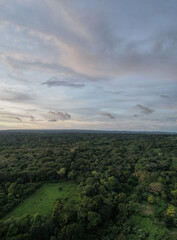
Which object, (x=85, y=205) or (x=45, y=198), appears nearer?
(x=85, y=205)

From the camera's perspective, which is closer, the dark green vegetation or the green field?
the dark green vegetation

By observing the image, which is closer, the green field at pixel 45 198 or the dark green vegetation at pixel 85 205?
the dark green vegetation at pixel 85 205

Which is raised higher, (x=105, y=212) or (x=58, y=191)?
(x=105, y=212)

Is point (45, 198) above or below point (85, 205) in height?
below

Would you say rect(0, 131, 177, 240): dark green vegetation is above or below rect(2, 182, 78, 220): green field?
above

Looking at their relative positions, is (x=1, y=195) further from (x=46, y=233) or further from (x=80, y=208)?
(x=80, y=208)

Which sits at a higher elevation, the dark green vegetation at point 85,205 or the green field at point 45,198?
the dark green vegetation at point 85,205

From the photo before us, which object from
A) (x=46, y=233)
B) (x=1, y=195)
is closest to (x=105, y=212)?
(x=46, y=233)

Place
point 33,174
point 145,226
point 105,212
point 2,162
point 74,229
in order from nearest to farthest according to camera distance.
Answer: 1. point 74,229
2. point 145,226
3. point 105,212
4. point 33,174
5. point 2,162
